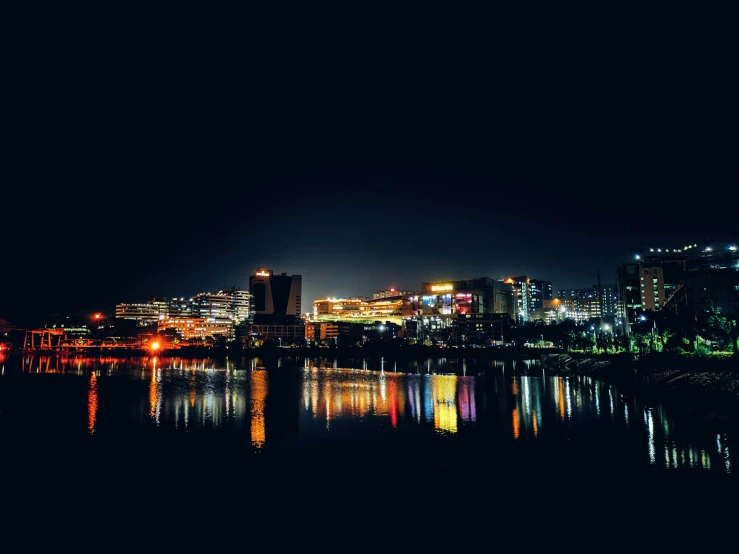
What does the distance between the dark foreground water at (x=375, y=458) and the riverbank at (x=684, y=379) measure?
62.7 inches

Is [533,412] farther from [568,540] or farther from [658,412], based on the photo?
[568,540]

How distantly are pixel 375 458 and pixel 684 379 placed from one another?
923 inches

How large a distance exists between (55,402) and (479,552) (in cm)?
3065

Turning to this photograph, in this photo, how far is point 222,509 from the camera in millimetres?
11859

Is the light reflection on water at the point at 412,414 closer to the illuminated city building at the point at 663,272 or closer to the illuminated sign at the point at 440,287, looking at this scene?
the illuminated city building at the point at 663,272

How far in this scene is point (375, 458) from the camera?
16344 mm

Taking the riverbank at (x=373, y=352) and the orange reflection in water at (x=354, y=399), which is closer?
the orange reflection in water at (x=354, y=399)

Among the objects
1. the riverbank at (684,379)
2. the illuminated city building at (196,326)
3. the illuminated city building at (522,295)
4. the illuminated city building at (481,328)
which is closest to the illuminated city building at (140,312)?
the illuminated city building at (196,326)

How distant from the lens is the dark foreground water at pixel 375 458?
12203 mm

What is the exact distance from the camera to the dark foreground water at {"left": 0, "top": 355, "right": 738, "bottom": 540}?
40.0 ft

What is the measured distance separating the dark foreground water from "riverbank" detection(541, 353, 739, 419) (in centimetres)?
159

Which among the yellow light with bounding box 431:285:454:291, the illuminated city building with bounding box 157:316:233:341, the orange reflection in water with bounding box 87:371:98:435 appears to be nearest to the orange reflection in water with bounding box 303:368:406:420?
the orange reflection in water with bounding box 87:371:98:435

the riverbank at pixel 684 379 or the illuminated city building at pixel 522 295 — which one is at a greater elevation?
the illuminated city building at pixel 522 295

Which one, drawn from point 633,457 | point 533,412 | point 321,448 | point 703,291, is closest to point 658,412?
point 533,412
